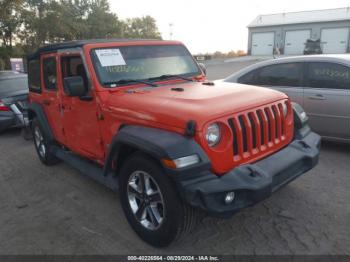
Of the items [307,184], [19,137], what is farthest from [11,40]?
[307,184]

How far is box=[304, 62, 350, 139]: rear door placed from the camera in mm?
4922

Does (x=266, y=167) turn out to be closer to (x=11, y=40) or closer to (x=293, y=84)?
(x=293, y=84)

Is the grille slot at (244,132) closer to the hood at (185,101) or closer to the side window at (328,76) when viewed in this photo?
the hood at (185,101)

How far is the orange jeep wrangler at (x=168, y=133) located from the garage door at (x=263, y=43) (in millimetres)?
34700

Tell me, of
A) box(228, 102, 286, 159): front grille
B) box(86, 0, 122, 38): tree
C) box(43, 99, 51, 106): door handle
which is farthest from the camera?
box(86, 0, 122, 38): tree

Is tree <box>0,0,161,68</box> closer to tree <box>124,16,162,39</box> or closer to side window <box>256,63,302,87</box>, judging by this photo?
side window <box>256,63,302,87</box>

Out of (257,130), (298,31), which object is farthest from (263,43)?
(257,130)

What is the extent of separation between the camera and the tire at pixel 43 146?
514cm

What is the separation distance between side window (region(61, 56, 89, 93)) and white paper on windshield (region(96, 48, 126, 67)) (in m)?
0.25

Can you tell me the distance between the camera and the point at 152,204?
3.04 meters

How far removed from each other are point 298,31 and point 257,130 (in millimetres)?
35474

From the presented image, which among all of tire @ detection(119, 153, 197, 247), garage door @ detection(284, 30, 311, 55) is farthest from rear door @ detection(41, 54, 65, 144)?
garage door @ detection(284, 30, 311, 55)

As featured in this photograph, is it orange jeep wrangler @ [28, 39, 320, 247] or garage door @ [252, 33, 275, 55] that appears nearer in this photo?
orange jeep wrangler @ [28, 39, 320, 247]

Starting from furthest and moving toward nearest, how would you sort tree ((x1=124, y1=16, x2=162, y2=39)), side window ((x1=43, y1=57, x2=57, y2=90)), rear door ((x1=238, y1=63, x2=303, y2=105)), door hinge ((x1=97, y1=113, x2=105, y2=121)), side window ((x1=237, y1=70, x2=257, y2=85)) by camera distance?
tree ((x1=124, y1=16, x2=162, y2=39)), side window ((x1=237, y1=70, x2=257, y2=85)), rear door ((x1=238, y1=63, x2=303, y2=105)), side window ((x1=43, y1=57, x2=57, y2=90)), door hinge ((x1=97, y1=113, x2=105, y2=121))
